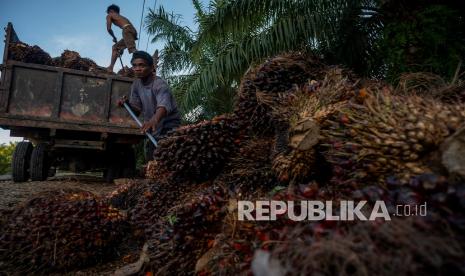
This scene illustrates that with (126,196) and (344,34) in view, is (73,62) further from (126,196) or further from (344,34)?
(344,34)

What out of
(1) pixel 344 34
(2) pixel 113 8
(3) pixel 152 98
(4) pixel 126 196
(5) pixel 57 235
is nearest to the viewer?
(5) pixel 57 235

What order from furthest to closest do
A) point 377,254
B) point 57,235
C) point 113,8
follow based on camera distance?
1. point 113,8
2. point 57,235
3. point 377,254

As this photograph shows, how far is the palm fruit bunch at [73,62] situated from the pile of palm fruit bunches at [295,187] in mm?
4158

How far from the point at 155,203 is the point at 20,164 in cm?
484

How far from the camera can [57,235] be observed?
6.81 feet

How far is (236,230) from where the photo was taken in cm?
138

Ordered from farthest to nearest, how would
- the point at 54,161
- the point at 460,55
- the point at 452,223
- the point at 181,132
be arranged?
the point at 54,161
the point at 460,55
the point at 181,132
the point at 452,223

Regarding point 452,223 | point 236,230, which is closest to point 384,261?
point 452,223

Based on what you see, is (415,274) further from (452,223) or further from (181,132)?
(181,132)

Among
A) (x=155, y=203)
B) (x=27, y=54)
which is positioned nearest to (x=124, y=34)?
(x=27, y=54)

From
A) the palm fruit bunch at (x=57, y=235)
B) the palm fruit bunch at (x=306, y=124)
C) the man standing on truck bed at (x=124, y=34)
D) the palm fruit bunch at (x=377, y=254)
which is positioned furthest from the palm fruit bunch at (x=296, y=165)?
the man standing on truck bed at (x=124, y=34)

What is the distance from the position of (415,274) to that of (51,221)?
2106mm

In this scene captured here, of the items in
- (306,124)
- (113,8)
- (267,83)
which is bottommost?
(306,124)

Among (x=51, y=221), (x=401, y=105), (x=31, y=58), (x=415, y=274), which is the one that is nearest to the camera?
(x=415, y=274)
